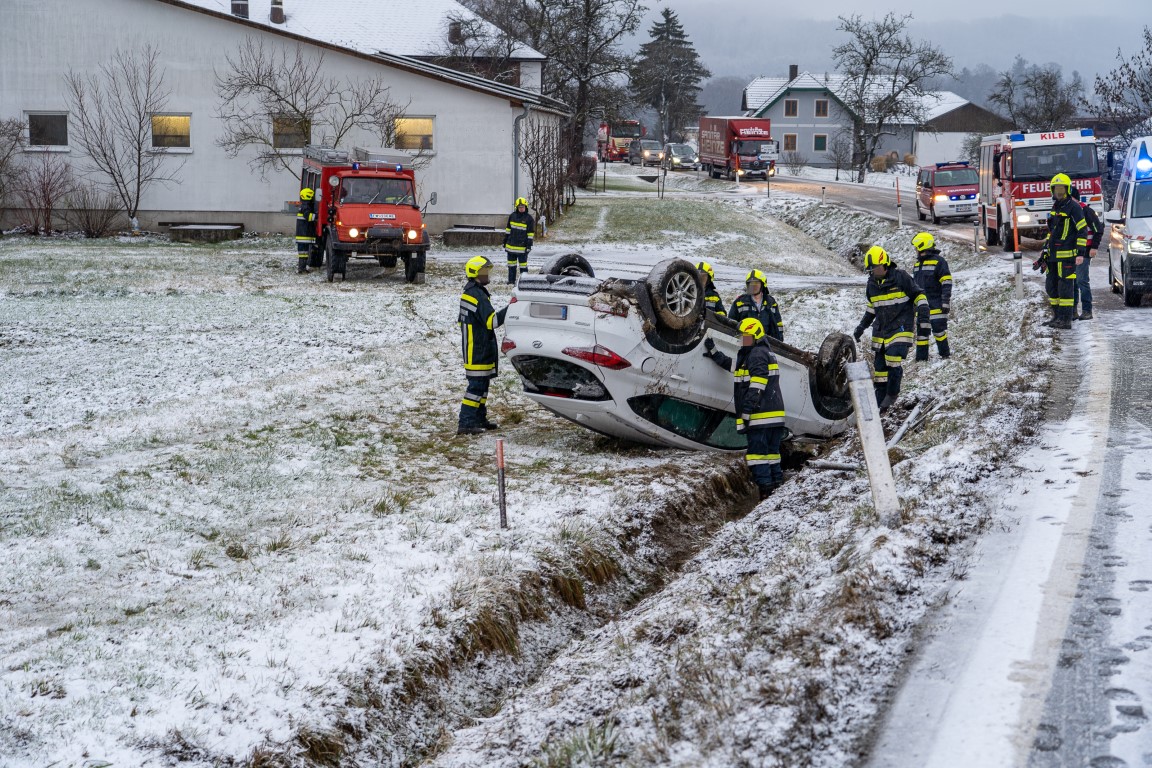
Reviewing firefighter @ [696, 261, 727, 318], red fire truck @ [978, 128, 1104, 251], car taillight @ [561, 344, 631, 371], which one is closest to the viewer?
car taillight @ [561, 344, 631, 371]

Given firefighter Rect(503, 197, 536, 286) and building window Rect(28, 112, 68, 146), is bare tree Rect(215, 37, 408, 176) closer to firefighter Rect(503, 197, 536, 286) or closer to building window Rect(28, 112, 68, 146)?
building window Rect(28, 112, 68, 146)

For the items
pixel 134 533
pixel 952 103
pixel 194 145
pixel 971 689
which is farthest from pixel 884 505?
pixel 952 103

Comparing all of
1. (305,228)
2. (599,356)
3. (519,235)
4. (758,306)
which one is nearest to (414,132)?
(305,228)

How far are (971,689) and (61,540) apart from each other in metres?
6.46

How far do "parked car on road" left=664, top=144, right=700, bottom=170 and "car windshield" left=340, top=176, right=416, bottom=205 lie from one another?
50280 millimetres

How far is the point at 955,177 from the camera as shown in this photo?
3572cm

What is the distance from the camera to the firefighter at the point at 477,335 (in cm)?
1192

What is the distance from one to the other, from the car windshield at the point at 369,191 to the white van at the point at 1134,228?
548 inches

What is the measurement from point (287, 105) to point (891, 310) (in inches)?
982

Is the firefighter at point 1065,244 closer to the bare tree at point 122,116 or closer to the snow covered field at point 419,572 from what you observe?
the snow covered field at point 419,572

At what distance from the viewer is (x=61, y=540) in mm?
8344

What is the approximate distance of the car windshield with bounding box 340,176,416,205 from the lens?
24.2m

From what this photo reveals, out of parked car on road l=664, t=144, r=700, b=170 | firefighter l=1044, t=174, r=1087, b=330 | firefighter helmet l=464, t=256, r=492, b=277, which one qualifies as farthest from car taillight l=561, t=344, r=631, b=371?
parked car on road l=664, t=144, r=700, b=170

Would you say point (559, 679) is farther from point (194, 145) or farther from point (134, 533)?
point (194, 145)
